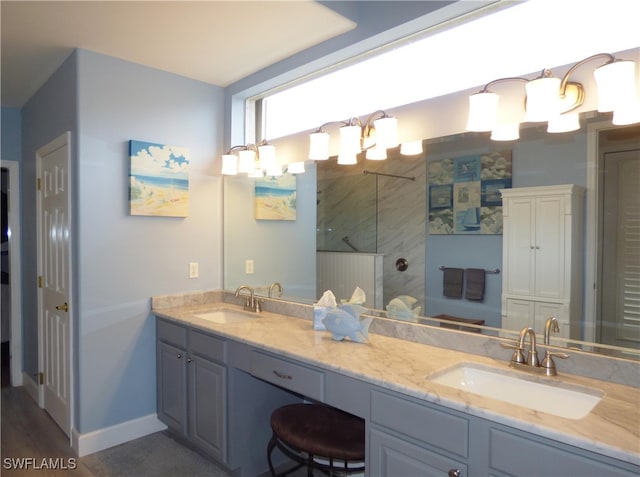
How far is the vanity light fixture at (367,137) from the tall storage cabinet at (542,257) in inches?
25.2

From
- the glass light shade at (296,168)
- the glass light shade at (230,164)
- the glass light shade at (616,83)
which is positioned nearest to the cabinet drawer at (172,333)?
the glass light shade at (230,164)

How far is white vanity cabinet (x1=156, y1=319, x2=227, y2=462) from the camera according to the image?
7.59 ft

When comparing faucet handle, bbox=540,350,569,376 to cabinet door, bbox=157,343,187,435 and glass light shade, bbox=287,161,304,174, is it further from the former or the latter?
cabinet door, bbox=157,343,187,435

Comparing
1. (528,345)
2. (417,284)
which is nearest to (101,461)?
(417,284)

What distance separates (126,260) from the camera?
2.73m

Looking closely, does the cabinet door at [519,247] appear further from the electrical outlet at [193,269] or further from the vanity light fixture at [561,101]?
the electrical outlet at [193,269]

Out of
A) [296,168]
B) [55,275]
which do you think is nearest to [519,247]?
[296,168]

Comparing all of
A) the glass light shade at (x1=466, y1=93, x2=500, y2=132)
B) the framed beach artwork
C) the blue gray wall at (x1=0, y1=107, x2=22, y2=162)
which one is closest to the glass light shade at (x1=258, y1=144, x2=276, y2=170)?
the framed beach artwork

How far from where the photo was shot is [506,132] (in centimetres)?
180

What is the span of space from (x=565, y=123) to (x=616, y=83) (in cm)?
22

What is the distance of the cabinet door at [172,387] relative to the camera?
2.59 meters

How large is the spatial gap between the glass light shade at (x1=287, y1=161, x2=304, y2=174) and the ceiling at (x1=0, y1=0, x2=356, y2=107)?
0.67 meters

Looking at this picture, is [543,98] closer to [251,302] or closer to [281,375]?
[281,375]

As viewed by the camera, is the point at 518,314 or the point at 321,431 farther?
the point at 321,431
